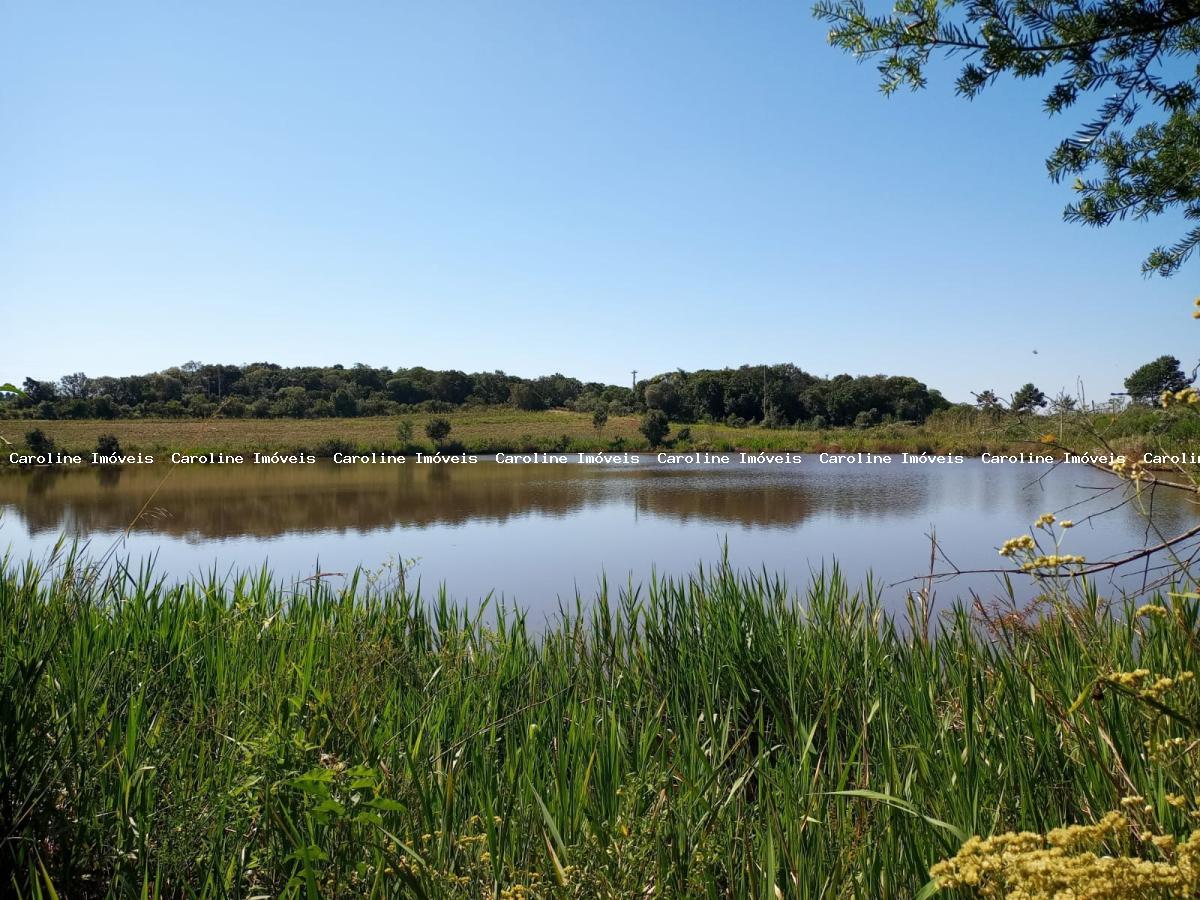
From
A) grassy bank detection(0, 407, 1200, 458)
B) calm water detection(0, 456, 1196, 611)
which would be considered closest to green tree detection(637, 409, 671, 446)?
grassy bank detection(0, 407, 1200, 458)

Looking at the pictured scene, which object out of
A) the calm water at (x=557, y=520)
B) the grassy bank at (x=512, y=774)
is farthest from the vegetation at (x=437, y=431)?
the grassy bank at (x=512, y=774)

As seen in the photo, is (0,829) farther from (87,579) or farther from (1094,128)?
(1094,128)

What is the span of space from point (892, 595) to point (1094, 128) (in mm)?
4262

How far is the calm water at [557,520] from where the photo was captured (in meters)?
7.69

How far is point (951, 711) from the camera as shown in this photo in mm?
2406

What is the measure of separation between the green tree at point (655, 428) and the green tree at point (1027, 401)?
97.6 feet

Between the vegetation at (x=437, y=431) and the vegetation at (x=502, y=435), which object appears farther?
the vegetation at (x=437, y=431)

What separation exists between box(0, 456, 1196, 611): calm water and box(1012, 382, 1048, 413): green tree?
2269 mm

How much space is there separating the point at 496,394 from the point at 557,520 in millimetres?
38294

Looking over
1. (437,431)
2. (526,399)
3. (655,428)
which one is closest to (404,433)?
(437,431)

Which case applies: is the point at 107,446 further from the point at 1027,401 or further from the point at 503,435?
the point at 1027,401

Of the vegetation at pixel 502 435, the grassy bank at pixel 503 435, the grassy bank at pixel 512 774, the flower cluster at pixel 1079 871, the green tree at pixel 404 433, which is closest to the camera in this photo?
the flower cluster at pixel 1079 871

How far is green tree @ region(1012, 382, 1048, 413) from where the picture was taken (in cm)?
163

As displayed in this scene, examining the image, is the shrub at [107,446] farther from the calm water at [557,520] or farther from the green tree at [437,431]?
the green tree at [437,431]
